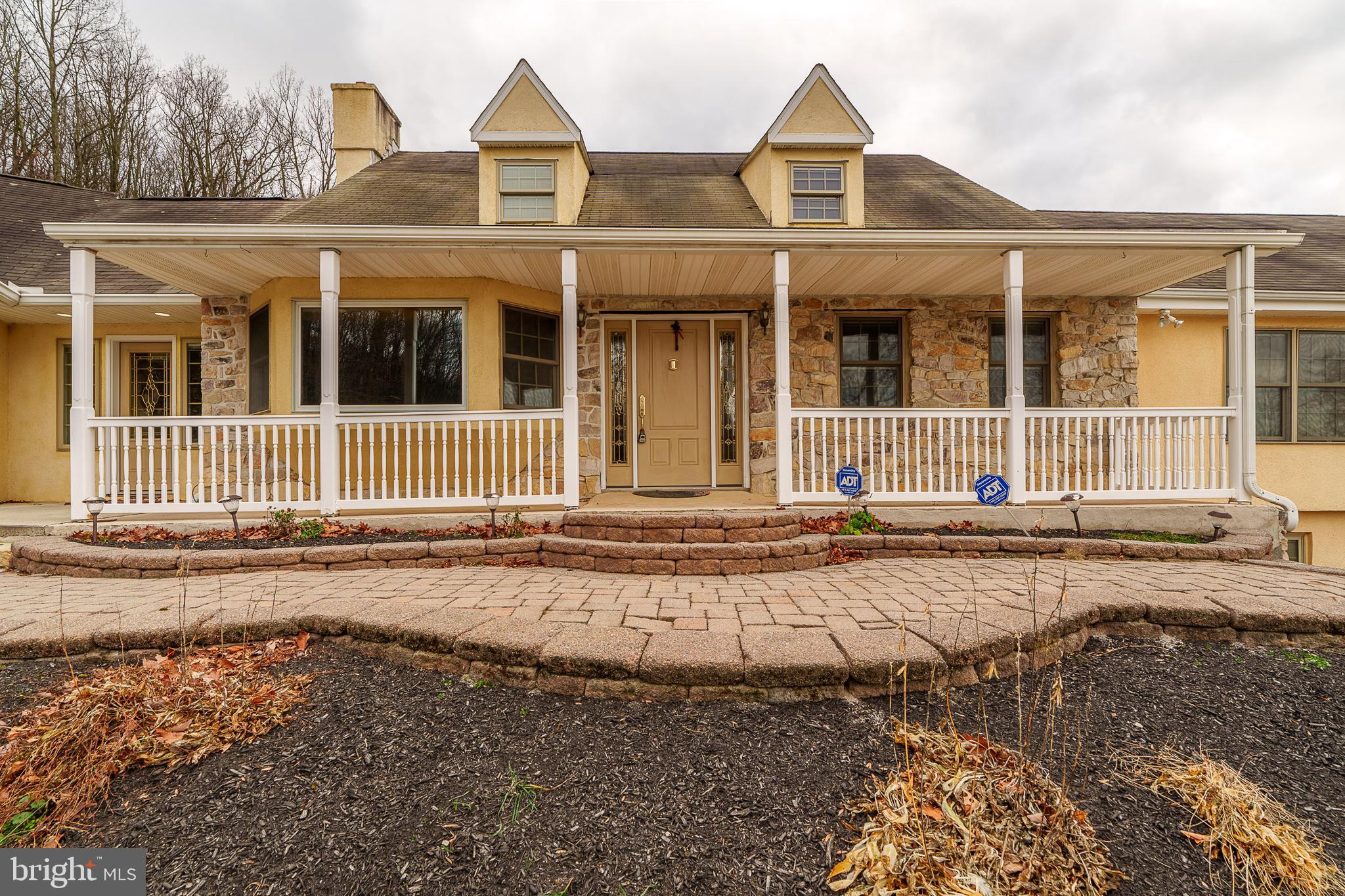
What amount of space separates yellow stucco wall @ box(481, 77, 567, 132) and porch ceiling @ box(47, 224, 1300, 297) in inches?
74.8

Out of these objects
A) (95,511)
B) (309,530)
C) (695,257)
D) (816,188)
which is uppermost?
(816,188)

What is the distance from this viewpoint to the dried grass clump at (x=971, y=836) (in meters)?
1.34

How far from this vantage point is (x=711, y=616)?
9.57ft

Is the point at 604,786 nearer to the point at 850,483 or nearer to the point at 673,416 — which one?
the point at 850,483

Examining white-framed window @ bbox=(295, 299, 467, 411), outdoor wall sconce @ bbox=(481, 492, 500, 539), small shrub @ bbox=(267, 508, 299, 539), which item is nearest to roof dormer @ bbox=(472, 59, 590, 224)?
white-framed window @ bbox=(295, 299, 467, 411)

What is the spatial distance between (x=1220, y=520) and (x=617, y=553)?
17.9 feet

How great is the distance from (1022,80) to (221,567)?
61.2ft

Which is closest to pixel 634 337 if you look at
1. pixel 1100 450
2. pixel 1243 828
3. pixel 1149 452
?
pixel 1100 450

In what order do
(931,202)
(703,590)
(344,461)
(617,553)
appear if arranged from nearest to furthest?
(703,590) → (617,553) → (344,461) → (931,202)

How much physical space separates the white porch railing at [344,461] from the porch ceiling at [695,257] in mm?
1580

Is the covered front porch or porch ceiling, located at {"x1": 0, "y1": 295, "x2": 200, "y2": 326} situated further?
porch ceiling, located at {"x1": 0, "y1": 295, "x2": 200, "y2": 326}

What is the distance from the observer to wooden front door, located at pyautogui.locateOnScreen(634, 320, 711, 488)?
23.1 feet

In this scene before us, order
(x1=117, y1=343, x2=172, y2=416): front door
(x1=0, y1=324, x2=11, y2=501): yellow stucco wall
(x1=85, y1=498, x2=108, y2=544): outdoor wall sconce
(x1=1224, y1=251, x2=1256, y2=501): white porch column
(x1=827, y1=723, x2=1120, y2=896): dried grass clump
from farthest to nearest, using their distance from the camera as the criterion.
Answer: (x1=117, y1=343, x2=172, y2=416): front door < (x1=0, y1=324, x2=11, y2=501): yellow stucco wall < (x1=1224, y1=251, x2=1256, y2=501): white porch column < (x1=85, y1=498, x2=108, y2=544): outdoor wall sconce < (x1=827, y1=723, x2=1120, y2=896): dried grass clump

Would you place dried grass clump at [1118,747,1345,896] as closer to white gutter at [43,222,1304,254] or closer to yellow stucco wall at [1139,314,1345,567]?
white gutter at [43,222,1304,254]
